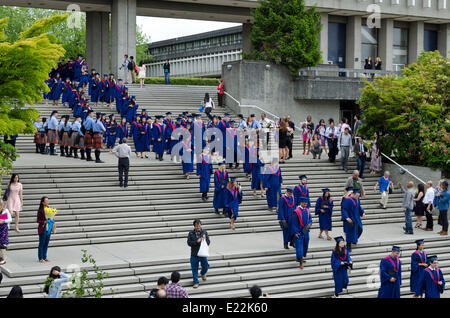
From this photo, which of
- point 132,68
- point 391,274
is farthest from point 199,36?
point 391,274

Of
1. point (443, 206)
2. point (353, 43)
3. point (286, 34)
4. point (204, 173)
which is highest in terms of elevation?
point (353, 43)

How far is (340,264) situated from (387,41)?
29.8m

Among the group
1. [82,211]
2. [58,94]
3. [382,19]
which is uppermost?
[382,19]

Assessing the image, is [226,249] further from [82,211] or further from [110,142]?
[110,142]

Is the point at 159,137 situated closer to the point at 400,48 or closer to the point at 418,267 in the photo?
the point at 418,267

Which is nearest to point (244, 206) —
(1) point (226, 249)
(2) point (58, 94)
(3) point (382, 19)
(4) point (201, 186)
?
(4) point (201, 186)

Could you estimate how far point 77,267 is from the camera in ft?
43.4

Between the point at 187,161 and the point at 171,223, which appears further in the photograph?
the point at 187,161

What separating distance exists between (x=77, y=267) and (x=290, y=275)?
4.67 m

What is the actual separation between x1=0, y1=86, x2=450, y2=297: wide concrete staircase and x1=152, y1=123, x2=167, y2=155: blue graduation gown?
0.57 metres

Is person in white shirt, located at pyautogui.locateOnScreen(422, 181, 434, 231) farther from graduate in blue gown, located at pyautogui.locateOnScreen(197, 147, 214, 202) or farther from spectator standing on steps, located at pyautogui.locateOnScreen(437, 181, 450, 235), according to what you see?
graduate in blue gown, located at pyautogui.locateOnScreen(197, 147, 214, 202)

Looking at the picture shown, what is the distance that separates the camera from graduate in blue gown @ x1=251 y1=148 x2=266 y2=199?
1945cm

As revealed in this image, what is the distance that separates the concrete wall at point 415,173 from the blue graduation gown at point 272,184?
5903 mm

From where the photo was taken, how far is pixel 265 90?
30.4 meters
